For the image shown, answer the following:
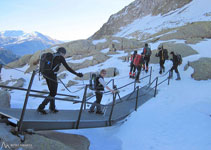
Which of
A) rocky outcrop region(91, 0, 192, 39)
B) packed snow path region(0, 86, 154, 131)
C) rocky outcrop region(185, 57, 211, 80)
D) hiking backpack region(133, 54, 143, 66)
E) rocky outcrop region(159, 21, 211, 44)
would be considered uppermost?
rocky outcrop region(91, 0, 192, 39)

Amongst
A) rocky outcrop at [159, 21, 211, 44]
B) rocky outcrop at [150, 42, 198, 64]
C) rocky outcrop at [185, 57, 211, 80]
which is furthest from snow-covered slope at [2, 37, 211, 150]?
rocky outcrop at [159, 21, 211, 44]

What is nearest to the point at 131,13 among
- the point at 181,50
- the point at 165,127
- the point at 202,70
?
the point at 181,50

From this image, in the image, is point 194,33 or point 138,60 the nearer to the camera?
point 138,60

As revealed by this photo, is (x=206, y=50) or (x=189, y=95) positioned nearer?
(x=189, y=95)

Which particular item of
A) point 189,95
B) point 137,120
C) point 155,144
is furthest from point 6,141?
point 189,95

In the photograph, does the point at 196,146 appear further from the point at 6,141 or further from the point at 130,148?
the point at 6,141

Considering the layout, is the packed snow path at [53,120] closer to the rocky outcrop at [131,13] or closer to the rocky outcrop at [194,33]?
the rocky outcrop at [194,33]

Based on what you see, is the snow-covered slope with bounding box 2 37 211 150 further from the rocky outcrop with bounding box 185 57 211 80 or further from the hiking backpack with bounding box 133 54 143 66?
the hiking backpack with bounding box 133 54 143 66

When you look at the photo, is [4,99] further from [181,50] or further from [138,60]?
[181,50]

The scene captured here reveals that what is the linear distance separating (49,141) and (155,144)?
113 inches

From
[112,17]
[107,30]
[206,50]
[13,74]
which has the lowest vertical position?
[13,74]

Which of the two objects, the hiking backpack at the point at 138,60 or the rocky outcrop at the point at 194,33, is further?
the rocky outcrop at the point at 194,33

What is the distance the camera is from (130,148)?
15.9 ft

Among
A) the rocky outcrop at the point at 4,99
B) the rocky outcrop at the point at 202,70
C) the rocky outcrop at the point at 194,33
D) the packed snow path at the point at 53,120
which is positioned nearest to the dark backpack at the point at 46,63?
the packed snow path at the point at 53,120
